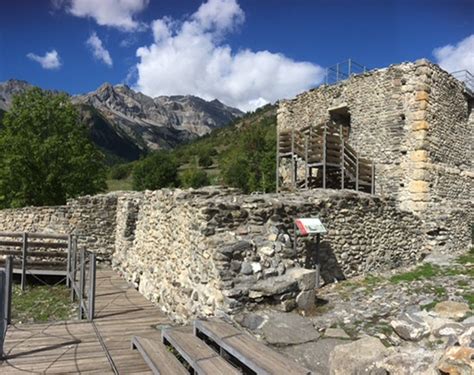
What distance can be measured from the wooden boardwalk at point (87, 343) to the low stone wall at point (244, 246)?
2.73ft

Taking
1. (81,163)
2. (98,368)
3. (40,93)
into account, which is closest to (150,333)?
(98,368)

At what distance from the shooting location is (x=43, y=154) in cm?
2189

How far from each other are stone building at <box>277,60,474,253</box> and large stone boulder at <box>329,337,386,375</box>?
10156 millimetres

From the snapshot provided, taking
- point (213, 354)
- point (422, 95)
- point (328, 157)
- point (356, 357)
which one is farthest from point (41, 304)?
point (422, 95)

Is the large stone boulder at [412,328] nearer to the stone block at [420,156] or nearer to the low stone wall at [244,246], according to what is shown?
the low stone wall at [244,246]

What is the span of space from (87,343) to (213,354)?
8.83 ft

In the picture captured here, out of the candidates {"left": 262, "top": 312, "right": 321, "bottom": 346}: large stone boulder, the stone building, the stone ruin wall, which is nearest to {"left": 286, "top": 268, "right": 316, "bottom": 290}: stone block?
the stone ruin wall

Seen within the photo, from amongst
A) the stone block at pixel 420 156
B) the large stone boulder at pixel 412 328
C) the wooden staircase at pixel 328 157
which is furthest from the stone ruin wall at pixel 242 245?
the wooden staircase at pixel 328 157

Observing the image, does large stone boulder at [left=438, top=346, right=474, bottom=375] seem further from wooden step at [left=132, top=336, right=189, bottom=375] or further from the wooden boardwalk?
the wooden boardwalk

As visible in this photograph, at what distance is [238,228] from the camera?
7.32 metres

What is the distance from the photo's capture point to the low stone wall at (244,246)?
6.40m

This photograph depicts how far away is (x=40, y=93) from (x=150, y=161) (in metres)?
31.7

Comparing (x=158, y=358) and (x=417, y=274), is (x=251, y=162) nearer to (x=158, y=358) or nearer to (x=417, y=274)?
(x=417, y=274)

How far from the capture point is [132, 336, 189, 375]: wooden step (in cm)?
442
